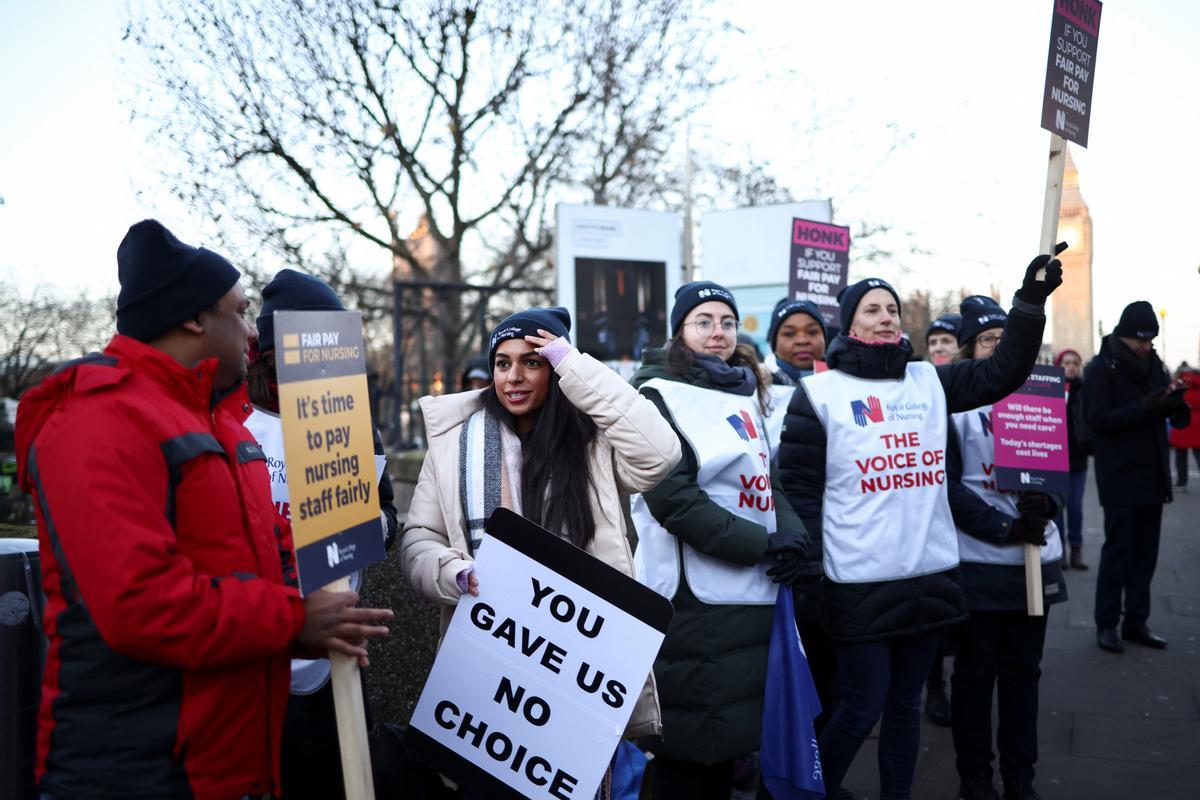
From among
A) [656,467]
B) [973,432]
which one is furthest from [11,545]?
[973,432]

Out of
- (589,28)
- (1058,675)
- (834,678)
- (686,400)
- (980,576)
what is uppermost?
(589,28)

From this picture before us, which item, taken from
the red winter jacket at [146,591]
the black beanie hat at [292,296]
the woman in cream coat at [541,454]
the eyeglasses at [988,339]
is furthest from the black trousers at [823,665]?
the red winter jacket at [146,591]

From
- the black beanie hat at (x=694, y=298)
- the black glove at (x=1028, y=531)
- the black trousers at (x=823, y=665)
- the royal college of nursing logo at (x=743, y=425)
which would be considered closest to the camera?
the royal college of nursing logo at (x=743, y=425)

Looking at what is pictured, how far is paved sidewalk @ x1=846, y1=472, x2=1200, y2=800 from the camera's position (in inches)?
178

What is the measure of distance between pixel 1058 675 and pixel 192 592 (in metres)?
5.72

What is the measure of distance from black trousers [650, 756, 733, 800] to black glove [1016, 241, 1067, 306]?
199cm

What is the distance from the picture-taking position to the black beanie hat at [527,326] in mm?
3021

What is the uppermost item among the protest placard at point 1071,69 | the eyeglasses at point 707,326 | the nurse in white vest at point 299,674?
the protest placard at point 1071,69

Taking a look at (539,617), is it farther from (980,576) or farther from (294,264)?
(294,264)

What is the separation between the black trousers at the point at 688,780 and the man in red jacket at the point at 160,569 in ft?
5.48

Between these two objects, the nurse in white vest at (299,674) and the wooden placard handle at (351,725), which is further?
the nurse in white vest at (299,674)

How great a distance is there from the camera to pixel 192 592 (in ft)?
6.11

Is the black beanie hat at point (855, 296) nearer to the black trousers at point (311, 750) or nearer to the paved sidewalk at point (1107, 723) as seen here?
the paved sidewalk at point (1107, 723)

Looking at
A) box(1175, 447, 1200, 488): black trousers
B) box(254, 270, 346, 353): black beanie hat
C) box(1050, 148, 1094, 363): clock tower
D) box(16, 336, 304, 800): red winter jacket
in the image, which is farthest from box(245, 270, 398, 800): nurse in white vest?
box(1050, 148, 1094, 363): clock tower
